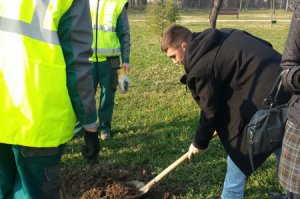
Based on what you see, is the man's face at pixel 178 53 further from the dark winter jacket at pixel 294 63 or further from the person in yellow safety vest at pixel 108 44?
the person in yellow safety vest at pixel 108 44

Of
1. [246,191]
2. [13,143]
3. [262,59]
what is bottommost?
[246,191]

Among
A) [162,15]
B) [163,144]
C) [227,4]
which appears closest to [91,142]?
[163,144]

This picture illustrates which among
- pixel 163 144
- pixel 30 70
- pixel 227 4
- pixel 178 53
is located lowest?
pixel 227 4

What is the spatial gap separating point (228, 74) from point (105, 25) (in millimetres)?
2312

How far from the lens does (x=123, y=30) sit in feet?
14.6

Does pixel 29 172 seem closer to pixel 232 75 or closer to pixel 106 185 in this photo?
pixel 232 75

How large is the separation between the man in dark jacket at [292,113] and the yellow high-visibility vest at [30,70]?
3.65 ft

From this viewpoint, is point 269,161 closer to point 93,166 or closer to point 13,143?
point 93,166

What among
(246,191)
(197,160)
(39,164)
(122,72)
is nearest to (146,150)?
(197,160)

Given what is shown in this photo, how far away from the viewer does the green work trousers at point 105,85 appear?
446 cm

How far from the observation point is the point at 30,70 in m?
1.68

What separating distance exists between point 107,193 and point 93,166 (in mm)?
666

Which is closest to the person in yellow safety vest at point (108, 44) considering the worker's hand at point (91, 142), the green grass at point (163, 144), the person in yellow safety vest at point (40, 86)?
the green grass at point (163, 144)

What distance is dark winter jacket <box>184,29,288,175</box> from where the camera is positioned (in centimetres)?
241
